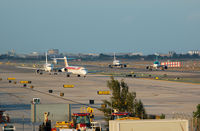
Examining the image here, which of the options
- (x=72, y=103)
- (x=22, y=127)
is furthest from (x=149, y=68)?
(x=22, y=127)

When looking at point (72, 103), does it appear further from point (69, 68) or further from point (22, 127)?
point (69, 68)

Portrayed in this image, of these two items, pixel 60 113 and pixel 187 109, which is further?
pixel 187 109

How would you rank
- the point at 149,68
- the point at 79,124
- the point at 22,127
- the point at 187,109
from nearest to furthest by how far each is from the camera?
1. the point at 79,124
2. the point at 22,127
3. the point at 187,109
4. the point at 149,68

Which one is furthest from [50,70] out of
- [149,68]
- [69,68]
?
[149,68]

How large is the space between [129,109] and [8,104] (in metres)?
26.1

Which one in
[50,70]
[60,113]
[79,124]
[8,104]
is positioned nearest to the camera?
[79,124]

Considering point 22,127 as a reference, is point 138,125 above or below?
above

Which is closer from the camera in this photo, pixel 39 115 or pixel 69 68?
pixel 39 115

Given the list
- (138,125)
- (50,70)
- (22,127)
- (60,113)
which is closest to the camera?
(138,125)

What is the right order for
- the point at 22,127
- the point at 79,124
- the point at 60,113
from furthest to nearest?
the point at 22,127, the point at 60,113, the point at 79,124

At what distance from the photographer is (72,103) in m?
59.7

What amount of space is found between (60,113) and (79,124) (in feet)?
15.4

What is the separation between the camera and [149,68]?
164 meters

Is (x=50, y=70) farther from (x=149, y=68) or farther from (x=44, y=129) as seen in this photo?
(x=44, y=129)
